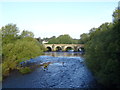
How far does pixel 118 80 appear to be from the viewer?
701cm

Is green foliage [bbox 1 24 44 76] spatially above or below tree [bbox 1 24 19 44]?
below

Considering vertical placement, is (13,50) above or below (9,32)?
below

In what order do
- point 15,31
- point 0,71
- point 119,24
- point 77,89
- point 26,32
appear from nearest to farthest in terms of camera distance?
point 119,24, point 77,89, point 0,71, point 15,31, point 26,32

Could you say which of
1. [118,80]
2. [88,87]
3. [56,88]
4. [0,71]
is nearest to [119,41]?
[118,80]

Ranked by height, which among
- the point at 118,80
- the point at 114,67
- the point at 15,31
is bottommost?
the point at 118,80

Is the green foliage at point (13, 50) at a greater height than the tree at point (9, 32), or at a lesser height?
lesser

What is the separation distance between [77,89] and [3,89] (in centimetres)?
615

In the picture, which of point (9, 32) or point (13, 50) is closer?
point (13, 50)

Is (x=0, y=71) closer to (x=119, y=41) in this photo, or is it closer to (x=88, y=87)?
(x=88, y=87)

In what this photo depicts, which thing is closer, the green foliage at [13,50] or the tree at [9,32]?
the green foliage at [13,50]

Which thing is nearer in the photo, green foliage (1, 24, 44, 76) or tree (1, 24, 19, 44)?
green foliage (1, 24, 44, 76)

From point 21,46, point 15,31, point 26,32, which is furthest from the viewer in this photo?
point 26,32

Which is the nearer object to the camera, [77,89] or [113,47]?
[113,47]

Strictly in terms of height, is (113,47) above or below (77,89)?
above
